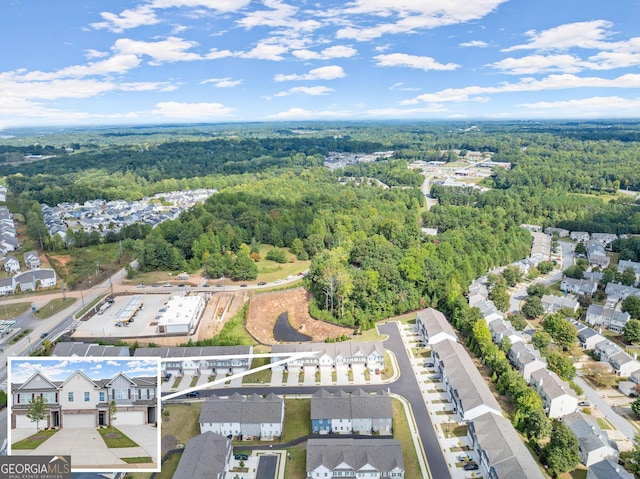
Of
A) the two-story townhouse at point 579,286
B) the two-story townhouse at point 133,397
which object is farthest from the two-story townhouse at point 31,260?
the two-story townhouse at point 579,286

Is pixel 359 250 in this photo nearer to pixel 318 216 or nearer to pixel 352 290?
pixel 352 290

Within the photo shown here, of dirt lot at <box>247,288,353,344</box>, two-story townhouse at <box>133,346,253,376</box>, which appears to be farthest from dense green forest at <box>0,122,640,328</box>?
two-story townhouse at <box>133,346,253,376</box>


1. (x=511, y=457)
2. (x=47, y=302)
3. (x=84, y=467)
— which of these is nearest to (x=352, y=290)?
(x=511, y=457)

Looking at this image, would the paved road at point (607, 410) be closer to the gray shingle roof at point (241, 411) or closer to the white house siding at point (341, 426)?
the white house siding at point (341, 426)

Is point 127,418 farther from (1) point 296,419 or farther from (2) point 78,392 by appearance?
(1) point 296,419

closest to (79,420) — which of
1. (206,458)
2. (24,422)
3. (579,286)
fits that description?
(24,422)
